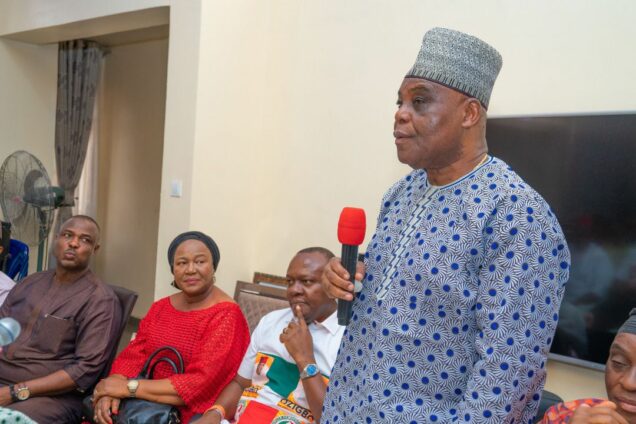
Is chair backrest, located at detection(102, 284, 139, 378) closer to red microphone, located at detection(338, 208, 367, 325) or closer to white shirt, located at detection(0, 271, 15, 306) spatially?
white shirt, located at detection(0, 271, 15, 306)

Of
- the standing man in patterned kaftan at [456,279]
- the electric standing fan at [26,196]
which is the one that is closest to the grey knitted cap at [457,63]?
the standing man in patterned kaftan at [456,279]

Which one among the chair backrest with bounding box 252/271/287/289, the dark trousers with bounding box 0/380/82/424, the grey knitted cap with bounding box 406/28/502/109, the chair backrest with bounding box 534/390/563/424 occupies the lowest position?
the dark trousers with bounding box 0/380/82/424

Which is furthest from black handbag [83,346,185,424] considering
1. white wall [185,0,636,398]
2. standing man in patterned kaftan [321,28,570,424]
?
white wall [185,0,636,398]

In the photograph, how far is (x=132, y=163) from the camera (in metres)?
7.54

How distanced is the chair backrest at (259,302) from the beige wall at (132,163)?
10.5ft

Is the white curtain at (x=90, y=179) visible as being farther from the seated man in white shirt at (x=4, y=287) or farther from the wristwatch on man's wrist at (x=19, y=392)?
the wristwatch on man's wrist at (x=19, y=392)

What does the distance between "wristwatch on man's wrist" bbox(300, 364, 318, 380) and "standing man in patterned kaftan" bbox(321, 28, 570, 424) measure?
2.79 feet

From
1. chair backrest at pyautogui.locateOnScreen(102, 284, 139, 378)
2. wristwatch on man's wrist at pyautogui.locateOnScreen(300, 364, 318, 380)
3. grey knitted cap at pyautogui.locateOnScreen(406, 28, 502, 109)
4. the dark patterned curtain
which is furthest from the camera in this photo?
the dark patterned curtain

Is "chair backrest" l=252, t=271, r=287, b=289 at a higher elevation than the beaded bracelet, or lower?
higher

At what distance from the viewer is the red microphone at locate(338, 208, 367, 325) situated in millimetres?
1389

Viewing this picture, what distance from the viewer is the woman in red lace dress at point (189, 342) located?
2740 mm

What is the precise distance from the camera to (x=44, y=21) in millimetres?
5664

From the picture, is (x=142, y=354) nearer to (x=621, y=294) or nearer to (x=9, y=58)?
(x=621, y=294)

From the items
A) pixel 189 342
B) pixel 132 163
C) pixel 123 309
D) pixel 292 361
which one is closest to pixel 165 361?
pixel 189 342
